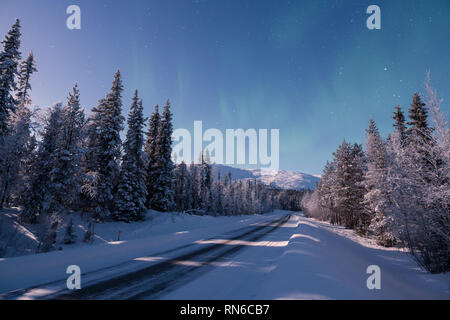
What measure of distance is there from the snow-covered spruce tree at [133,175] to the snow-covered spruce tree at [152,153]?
2345 mm

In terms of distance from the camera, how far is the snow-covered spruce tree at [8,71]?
17.1 m

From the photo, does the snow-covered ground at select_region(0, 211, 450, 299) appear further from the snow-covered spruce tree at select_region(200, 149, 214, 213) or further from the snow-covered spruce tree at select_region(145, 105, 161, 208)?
the snow-covered spruce tree at select_region(200, 149, 214, 213)

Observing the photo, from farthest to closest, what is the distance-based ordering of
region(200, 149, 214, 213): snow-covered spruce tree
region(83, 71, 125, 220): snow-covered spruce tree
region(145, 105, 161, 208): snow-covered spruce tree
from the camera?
region(200, 149, 214, 213): snow-covered spruce tree
region(145, 105, 161, 208): snow-covered spruce tree
region(83, 71, 125, 220): snow-covered spruce tree

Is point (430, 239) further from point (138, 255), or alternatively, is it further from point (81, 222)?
point (81, 222)

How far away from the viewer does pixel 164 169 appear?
27625 millimetres

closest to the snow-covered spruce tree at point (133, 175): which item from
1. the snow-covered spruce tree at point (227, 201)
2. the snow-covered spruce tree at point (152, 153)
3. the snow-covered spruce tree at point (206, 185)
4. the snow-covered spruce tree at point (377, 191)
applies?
the snow-covered spruce tree at point (152, 153)

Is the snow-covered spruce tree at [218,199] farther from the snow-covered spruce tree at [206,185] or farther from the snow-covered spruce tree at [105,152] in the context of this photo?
the snow-covered spruce tree at [105,152]

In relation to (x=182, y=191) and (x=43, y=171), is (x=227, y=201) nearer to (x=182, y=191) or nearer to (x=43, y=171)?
(x=182, y=191)

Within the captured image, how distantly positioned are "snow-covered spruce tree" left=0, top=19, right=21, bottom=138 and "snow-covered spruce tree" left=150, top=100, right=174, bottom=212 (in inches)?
571

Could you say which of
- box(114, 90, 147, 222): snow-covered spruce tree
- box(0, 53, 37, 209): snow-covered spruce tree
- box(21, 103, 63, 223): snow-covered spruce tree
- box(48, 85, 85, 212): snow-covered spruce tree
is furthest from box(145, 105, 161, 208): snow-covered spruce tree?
box(0, 53, 37, 209): snow-covered spruce tree

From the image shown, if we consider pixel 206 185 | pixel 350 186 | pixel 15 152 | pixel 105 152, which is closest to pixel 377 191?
pixel 350 186

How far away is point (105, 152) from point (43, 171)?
5.34 meters

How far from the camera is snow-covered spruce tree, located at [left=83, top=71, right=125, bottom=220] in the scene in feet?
68.6
